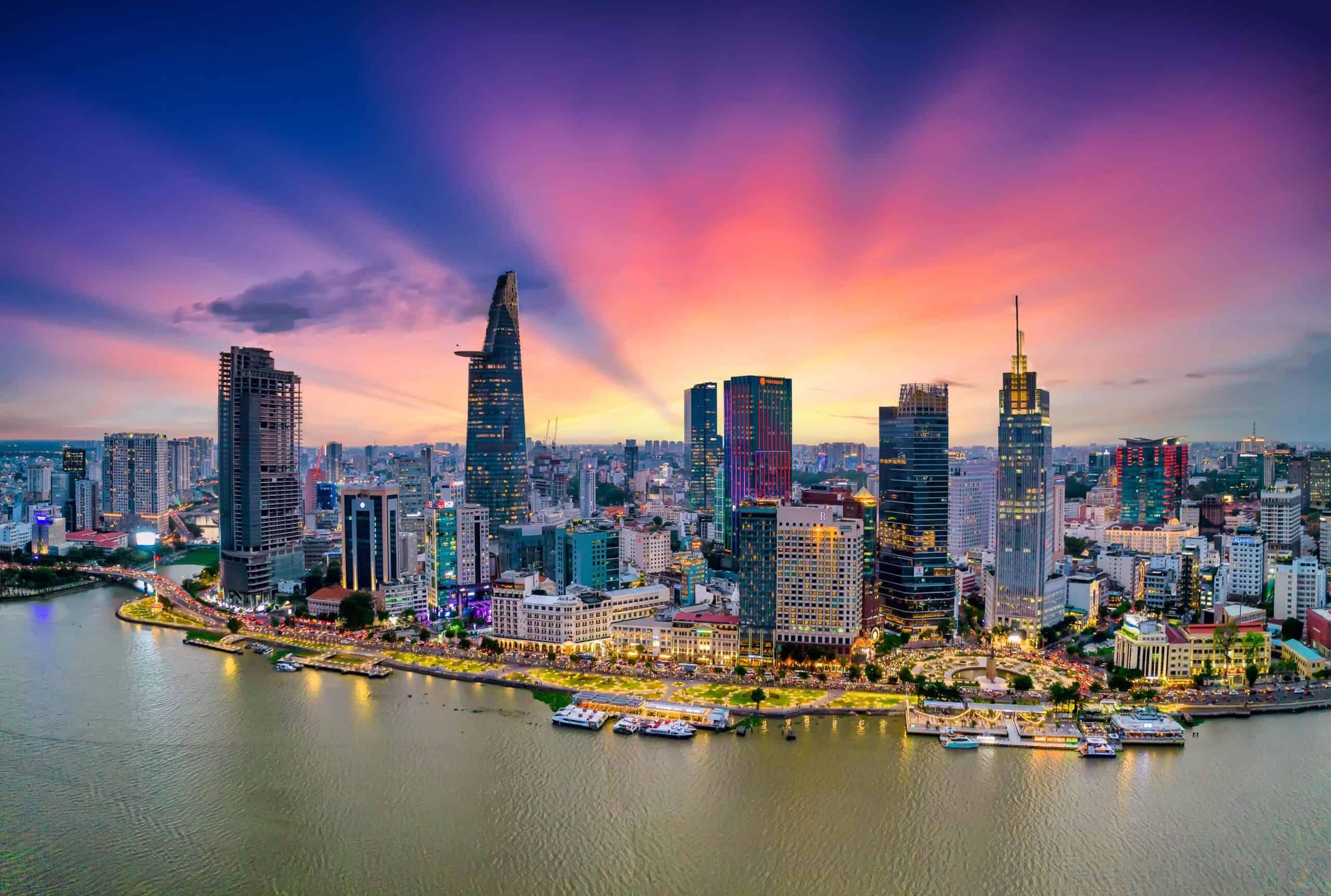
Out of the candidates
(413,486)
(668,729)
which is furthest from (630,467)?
(668,729)

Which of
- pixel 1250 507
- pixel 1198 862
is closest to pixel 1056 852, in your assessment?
pixel 1198 862

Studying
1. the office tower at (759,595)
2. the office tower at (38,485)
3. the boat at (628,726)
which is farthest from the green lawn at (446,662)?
the office tower at (38,485)

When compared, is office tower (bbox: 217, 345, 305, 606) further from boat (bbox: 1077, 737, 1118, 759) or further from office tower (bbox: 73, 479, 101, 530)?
boat (bbox: 1077, 737, 1118, 759)

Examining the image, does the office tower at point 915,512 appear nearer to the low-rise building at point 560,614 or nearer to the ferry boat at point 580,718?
the low-rise building at point 560,614

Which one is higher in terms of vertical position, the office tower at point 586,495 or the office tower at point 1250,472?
the office tower at point 1250,472

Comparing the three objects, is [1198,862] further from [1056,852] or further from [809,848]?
[809,848]

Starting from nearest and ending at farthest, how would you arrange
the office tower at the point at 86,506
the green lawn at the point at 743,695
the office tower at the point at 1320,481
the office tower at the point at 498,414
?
the green lawn at the point at 743,695 → the office tower at the point at 498,414 → the office tower at the point at 1320,481 → the office tower at the point at 86,506

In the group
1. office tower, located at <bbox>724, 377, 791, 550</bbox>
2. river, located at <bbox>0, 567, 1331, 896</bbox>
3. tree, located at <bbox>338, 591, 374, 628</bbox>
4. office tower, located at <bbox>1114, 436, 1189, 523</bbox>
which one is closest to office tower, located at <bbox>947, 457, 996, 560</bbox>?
office tower, located at <bbox>1114, 436, 1189, 523</bbox>
